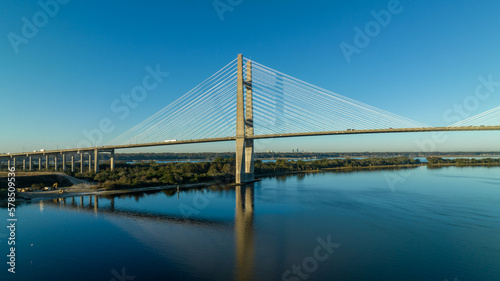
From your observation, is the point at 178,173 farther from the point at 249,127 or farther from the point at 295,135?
the point at 295,135

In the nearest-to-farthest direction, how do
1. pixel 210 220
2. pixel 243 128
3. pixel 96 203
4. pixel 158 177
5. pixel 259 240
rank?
1. pixel 259 240
2. pixel 210 220
3. pixel 96 203
4. pixel 243 128
5. pixel 158 177

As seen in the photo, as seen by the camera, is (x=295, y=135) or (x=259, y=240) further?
(x=295, y=135)

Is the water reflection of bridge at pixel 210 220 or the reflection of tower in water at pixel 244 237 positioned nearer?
the reflection of tower in water at pixel 244 237

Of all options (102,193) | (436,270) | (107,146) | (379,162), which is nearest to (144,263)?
(436,270)

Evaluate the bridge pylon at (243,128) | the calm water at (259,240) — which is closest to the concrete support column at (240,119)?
the bridge pylon at (243,128)

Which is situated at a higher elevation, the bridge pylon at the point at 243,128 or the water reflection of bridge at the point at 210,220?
the bridge pylon at the point at 243,128

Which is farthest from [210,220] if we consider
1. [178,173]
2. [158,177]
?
[178,173]

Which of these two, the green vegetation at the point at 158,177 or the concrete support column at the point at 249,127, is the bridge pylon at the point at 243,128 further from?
the green vegetation at the point at 158,177
